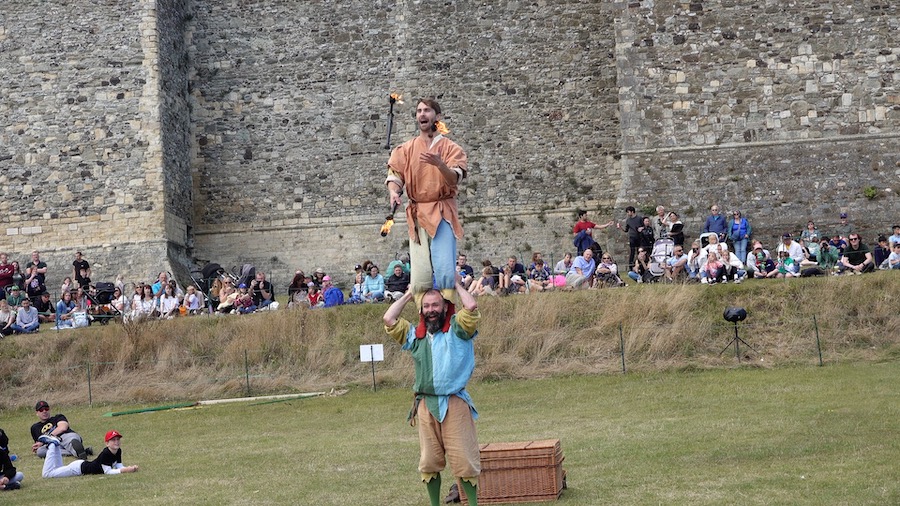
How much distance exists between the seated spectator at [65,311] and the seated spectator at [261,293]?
11.7ft

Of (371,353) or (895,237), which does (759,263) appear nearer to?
(895,237)

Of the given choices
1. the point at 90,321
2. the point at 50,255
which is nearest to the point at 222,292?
the point at 90,321

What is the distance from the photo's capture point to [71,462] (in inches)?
635

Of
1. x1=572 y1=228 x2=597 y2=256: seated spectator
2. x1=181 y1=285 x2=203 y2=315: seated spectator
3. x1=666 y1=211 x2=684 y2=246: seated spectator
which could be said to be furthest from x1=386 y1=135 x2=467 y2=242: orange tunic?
x1=181 y1=285 x2=203 y2=315: seated spectator

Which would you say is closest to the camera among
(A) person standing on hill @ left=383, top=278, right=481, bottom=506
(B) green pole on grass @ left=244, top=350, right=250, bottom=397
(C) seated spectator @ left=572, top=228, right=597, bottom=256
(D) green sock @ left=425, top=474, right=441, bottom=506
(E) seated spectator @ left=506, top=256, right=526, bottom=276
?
(A) person standing on hill @ left=383, top=278, right=481, bottom=506

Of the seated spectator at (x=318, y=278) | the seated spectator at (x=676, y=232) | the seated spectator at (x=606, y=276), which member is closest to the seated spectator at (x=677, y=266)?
the seated spectator at (x=606, y=276)

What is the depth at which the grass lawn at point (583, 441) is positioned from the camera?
35.7 ft

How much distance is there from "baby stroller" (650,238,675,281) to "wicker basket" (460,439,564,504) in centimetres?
1392

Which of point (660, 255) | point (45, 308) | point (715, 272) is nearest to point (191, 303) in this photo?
point (45, 308)

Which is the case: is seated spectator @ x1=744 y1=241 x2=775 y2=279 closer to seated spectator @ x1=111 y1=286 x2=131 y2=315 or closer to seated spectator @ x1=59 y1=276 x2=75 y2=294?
seated spectator @ x1=111 y1=286 x2=131 y2=315

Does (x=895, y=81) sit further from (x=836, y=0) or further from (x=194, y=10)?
(x=194, y=10)

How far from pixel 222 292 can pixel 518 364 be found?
303 inches

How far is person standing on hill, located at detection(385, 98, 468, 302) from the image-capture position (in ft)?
32.8

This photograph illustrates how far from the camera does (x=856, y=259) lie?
80.2 ft
